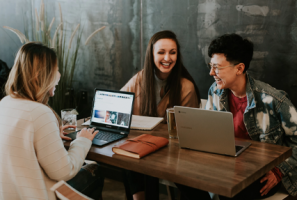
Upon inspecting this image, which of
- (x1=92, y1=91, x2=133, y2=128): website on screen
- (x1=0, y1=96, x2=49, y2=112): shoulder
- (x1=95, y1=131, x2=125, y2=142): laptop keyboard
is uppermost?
(x1=0, y1=96, x2=49, y2=112): shoulder

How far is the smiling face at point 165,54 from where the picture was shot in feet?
7.76

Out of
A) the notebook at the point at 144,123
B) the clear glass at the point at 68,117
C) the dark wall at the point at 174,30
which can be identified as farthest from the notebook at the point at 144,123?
the dark wall at the point at 174,30

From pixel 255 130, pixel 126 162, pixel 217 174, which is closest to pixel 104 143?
pixel 126 162

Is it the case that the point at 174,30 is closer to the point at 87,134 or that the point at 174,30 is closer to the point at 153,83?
the point at 153,83

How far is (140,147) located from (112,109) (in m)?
0.50

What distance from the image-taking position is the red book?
1392mm

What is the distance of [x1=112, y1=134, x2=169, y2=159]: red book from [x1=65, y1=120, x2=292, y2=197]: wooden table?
2 cm

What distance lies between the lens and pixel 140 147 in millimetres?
1436

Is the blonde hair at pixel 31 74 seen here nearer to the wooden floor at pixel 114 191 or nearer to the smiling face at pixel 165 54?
the smiling face at pixel 165 54

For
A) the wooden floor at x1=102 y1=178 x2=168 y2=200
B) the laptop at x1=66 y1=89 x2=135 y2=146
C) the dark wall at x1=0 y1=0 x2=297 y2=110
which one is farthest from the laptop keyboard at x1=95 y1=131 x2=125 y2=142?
the dark wall at x1=0 y1=0 x2=297 y2=110

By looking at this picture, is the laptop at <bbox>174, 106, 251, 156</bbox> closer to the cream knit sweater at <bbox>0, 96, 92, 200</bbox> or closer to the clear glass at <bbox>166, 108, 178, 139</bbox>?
the clear glass at <bbox>166, 108, 178, 139</bbox>

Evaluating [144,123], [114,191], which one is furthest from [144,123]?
[114,191]

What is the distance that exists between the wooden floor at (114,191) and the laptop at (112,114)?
3.43 ft

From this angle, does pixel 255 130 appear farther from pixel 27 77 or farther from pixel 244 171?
pixel 27 77
